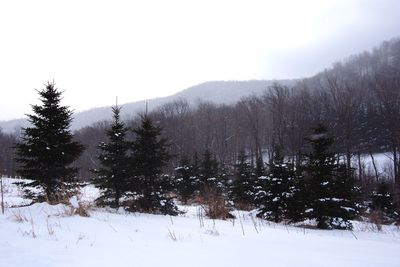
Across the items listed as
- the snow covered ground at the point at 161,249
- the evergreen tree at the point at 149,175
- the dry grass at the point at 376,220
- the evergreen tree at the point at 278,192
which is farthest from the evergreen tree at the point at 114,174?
the dry grass at the point at 376,220

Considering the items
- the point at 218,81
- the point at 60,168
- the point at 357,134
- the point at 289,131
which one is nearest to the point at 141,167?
the point at 60,168

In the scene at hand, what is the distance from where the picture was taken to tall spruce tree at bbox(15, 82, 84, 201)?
12570mm

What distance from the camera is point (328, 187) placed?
12.2m

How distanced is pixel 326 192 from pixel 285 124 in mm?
34161

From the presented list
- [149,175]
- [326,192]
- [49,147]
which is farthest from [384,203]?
[49,147]

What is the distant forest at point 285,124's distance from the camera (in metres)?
42.3

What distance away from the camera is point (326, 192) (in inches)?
479

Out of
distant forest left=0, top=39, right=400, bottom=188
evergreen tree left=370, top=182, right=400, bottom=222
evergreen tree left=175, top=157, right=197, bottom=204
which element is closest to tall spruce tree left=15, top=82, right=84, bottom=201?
evergreen tree left=175, top=157, right=197, bottom=204

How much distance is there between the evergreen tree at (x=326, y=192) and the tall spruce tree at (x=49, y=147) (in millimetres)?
9088

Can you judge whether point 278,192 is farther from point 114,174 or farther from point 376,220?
point 114,174

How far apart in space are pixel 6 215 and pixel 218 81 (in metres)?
144

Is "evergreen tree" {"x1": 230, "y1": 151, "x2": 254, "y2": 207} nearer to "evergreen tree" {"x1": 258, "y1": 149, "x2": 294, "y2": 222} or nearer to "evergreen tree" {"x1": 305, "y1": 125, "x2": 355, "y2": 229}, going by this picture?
"evergreen tree" {"x1": 258, "y1": 149, "x2": 294, "y2": 222}

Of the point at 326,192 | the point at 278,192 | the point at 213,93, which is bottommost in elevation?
the point at 278,192

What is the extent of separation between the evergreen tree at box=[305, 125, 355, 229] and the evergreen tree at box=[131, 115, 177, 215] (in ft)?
16.9
